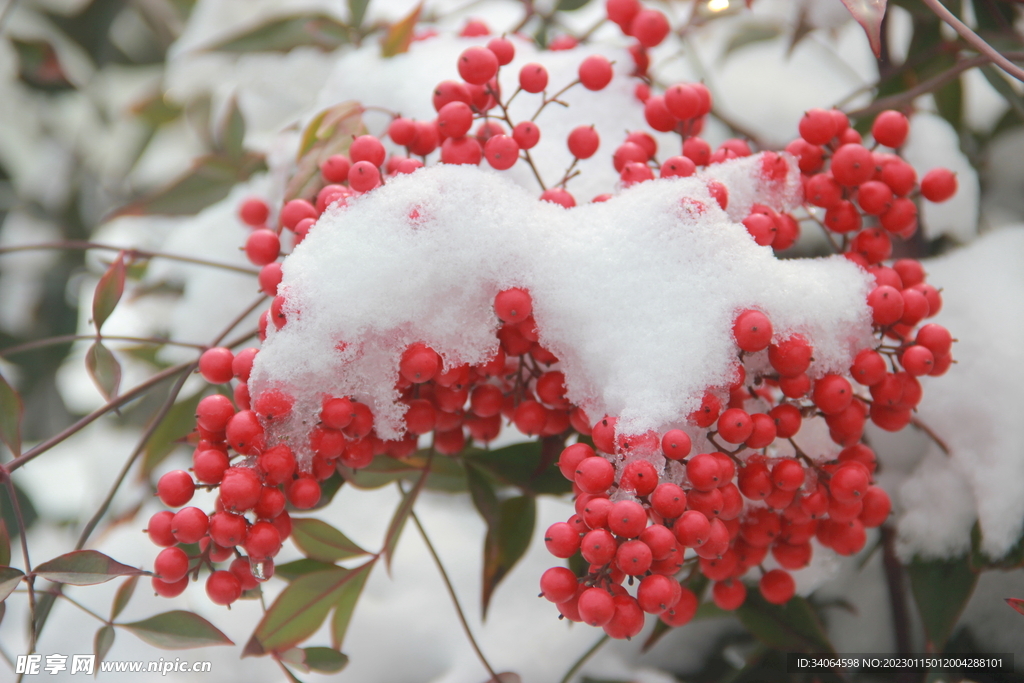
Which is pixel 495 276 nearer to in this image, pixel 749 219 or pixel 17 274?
pixel 749 219

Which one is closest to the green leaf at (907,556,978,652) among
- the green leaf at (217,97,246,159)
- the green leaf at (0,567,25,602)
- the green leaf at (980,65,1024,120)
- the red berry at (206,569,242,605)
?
the green leaf at (980,65,1024,120)

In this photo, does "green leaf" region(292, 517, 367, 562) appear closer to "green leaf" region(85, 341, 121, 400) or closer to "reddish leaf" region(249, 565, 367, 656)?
"reddish leaf" region(249, 565, 367, 656)

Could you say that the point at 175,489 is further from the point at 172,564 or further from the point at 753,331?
the point at 753,331

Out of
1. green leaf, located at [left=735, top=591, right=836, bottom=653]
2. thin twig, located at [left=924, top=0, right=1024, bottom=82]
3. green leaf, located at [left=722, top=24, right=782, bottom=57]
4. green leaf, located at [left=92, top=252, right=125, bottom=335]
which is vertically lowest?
green leaf, located at [left=735, top=591, right=836, bottom=653]

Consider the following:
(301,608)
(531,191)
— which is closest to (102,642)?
(301,608)

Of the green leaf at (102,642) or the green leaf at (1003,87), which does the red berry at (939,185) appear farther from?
the green leaf at (102,642)

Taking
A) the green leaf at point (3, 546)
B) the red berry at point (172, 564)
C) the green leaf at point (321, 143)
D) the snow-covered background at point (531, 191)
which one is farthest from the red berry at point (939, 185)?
the green leaf at point (3, 546)

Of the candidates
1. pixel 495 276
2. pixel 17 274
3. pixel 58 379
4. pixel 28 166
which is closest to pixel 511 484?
pixel 495 276
